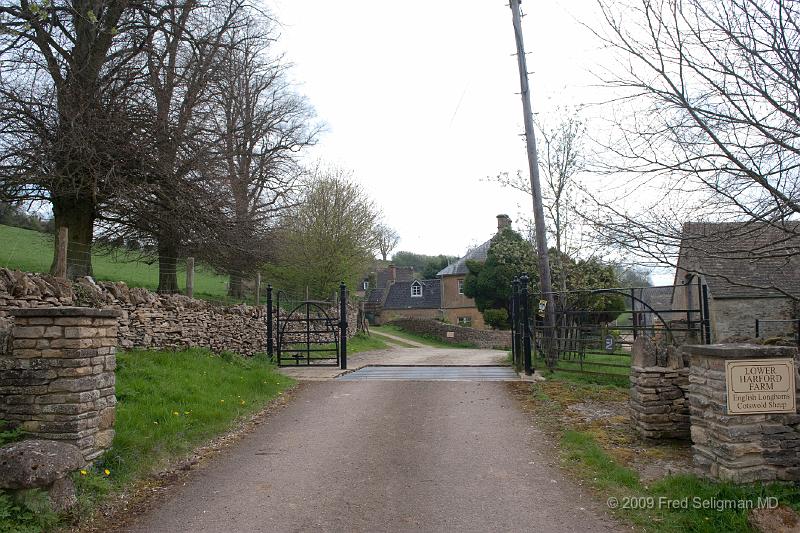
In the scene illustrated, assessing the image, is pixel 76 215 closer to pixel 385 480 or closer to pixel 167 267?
pixel 167 267

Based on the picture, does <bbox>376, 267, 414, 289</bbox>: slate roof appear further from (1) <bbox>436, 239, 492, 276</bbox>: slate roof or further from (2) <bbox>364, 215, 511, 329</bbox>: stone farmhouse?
(1) <bbox>436, 239, 492, 276</bbox>: slate roof

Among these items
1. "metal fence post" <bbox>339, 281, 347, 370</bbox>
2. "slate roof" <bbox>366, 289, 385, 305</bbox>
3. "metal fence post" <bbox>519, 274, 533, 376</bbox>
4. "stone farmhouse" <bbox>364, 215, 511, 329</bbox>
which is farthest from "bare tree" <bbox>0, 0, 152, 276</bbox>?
"slate roof" <bbox>366, 289, 385, 305</bbox>

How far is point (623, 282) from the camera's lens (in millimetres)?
20938

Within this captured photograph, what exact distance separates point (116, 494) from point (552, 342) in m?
9.71

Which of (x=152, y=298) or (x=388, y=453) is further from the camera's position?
(x=152, y=298)

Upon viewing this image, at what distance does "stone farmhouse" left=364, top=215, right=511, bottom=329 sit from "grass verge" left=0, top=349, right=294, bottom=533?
37.7 m

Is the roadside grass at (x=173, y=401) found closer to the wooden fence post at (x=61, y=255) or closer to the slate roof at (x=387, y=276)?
the wooden fence post at (x=61, y=255)

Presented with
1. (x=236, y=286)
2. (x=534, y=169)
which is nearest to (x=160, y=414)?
(x=534, y=169)

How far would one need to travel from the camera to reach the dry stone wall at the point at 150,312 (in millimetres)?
8297

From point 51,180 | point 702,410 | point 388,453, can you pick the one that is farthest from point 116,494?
point 51,180

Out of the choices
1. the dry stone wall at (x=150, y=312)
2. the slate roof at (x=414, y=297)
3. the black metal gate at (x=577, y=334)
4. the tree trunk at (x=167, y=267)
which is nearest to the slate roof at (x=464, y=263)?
the slate roof at (x=414, y=297)

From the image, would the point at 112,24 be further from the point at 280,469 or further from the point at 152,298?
the point at 280,469

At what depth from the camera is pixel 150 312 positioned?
11.4m

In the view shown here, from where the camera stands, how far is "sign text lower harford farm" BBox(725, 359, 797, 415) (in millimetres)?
5203
